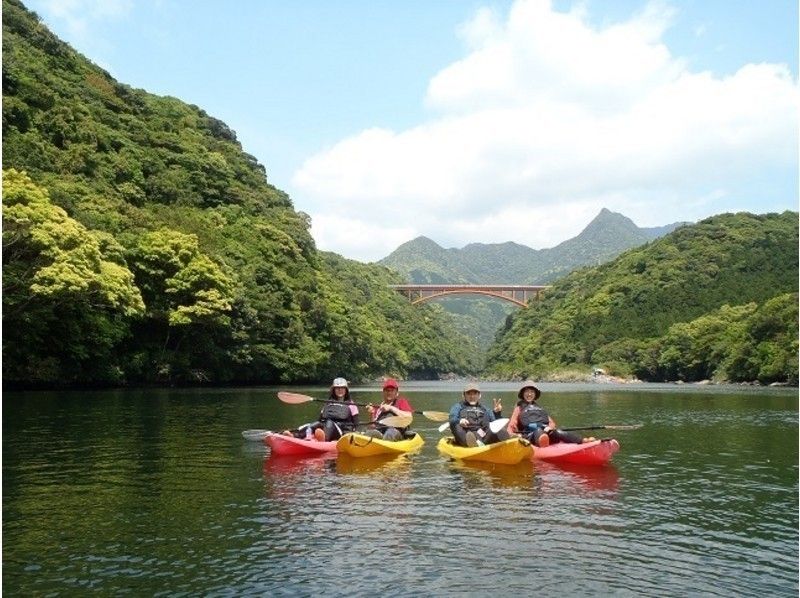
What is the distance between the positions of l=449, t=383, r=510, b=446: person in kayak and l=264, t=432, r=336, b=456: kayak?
9.31ft

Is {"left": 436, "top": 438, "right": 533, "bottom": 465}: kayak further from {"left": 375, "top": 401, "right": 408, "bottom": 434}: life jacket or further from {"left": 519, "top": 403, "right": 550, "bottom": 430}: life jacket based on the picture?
{"left": 375, "top": 401, "right": 408, "bottom": 434}: life jacket

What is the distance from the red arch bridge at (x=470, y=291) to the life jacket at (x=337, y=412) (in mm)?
120047

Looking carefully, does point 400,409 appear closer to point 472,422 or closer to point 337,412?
point 337,412

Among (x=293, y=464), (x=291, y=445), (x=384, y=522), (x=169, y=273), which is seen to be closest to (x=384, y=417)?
(x=291, y=445)

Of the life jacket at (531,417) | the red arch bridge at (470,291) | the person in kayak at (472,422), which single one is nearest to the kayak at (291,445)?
the person in kayak at (472,422)

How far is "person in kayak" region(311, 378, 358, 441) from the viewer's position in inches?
615

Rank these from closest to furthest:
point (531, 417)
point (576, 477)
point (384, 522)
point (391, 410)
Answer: point (384, 522) → point (576, 477) → point (531, 417) → point (391, 410)

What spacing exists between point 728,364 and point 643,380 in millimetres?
26133

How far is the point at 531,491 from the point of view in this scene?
11289 millimetres

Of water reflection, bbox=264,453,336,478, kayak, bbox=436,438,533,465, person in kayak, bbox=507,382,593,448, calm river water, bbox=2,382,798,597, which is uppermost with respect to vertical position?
person in kayak, bbox=507,382,593,448

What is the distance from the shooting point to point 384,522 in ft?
29.6

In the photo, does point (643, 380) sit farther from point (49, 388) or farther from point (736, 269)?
point (49, 388)

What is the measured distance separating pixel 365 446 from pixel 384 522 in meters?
5.60

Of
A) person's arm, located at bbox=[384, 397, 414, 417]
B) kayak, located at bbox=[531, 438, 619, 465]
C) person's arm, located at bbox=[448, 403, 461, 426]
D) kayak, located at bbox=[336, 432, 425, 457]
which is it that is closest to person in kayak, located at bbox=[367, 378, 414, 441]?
person's arm, located at bbox=[384, 397, 414, 417]
